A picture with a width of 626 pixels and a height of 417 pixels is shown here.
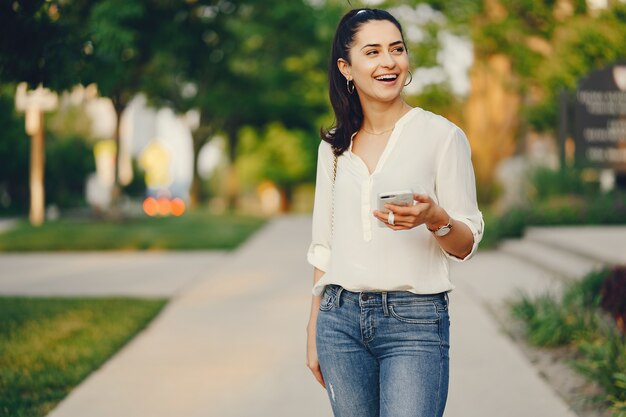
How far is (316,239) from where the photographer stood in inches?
110

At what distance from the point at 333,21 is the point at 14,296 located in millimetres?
13863

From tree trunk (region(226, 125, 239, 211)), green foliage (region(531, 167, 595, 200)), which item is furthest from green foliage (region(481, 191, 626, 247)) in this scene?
tree trunk (region(226, 125, 239, 211))

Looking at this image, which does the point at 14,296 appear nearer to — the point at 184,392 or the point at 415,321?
the point at 184,392

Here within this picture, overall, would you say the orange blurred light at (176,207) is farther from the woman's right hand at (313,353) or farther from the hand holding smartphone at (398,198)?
the hand holding smartphone at (398,198)

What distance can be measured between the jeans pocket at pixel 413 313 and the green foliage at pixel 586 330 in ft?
7.32

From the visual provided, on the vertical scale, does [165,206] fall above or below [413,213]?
below

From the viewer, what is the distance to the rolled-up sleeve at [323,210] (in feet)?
9.00

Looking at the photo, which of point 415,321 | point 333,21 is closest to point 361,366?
point 415,321

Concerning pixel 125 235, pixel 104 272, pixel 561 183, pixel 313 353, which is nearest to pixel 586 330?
pixel 313 353

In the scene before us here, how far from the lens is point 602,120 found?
47.5ft

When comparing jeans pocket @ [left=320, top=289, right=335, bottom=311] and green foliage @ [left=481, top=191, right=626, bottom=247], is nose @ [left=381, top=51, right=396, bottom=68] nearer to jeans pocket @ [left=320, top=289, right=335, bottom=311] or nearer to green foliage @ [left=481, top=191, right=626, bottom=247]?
jeans pocket @ [left=320, top=289, right=335, bottom=311]

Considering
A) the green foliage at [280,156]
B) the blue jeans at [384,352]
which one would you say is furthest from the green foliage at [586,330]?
the green foliage at [280,156]

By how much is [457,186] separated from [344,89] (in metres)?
0.56

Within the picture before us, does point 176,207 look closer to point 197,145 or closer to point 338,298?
point 197,145
